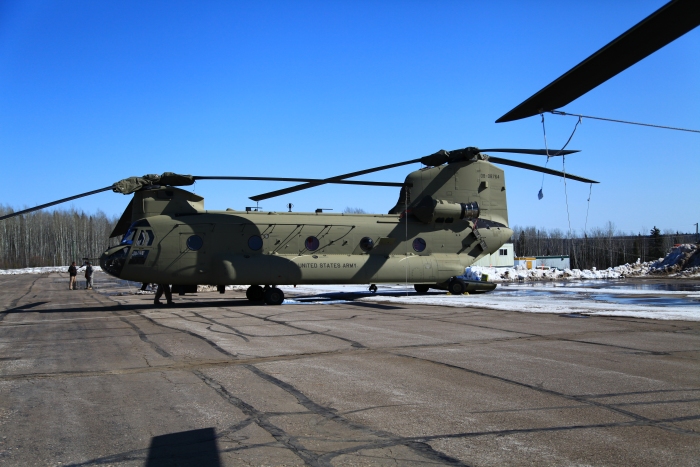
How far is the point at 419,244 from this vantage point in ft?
67.7

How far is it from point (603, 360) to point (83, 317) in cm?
1299

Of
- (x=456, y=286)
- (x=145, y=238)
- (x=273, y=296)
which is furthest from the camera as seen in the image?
(x=456, y=286)

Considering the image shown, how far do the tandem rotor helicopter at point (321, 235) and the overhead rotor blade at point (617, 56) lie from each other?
282 inches

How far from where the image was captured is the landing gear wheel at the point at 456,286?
68.5 feet

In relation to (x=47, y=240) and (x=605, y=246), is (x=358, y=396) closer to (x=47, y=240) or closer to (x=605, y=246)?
(x=605, y=246)

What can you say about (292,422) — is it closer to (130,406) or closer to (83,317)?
(130,406)

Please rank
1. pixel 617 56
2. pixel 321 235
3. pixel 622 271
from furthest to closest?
pixel 622 271 < pixel 321 235 < pixel 617 56

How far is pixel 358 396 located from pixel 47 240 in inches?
4375

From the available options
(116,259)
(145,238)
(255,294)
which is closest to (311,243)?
(255,294)

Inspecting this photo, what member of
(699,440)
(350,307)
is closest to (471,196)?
(350,307)

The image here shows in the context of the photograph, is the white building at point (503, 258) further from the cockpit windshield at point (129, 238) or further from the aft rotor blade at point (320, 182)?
the cockpit windshield at point (129, 238)

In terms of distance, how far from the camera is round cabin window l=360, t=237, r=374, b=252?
19.8 metres

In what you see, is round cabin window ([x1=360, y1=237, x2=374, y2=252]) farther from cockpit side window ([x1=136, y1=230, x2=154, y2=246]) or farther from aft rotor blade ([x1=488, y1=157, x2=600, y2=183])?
cockpit side window ([x1=136, y1=230, x2=154, y2=246])

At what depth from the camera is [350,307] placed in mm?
16141
